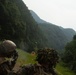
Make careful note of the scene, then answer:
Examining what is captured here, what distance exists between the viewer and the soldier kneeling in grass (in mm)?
7152

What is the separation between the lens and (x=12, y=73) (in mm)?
6676

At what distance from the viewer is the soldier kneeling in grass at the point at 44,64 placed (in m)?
7.15

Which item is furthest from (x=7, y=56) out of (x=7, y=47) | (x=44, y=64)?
(x=44, y=64)

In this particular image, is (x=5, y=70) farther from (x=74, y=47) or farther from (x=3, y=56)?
(x=74, y=47)

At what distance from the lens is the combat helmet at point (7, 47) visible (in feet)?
21.6

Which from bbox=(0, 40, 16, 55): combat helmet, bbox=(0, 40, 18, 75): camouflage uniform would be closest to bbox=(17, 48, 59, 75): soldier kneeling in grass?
bbox=(0, 40, 18, 75): camouflage uniform

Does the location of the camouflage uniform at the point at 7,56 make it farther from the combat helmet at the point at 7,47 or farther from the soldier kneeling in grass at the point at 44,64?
the soldier kneeling in grass at the point at 44,64

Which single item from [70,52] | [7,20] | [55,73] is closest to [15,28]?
[7,20]

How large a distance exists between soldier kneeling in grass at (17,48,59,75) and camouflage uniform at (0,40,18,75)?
1.19ft

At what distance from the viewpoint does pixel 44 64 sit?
752 cm

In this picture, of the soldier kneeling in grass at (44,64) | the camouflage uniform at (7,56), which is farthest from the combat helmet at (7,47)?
the soldier kneeling in grass at (44,64)

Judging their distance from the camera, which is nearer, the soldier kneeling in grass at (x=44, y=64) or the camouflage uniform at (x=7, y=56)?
the camouflage uniform at (x=7, y=56)

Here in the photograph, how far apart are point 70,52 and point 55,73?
257 feet

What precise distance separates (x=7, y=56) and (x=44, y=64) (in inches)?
40.0
